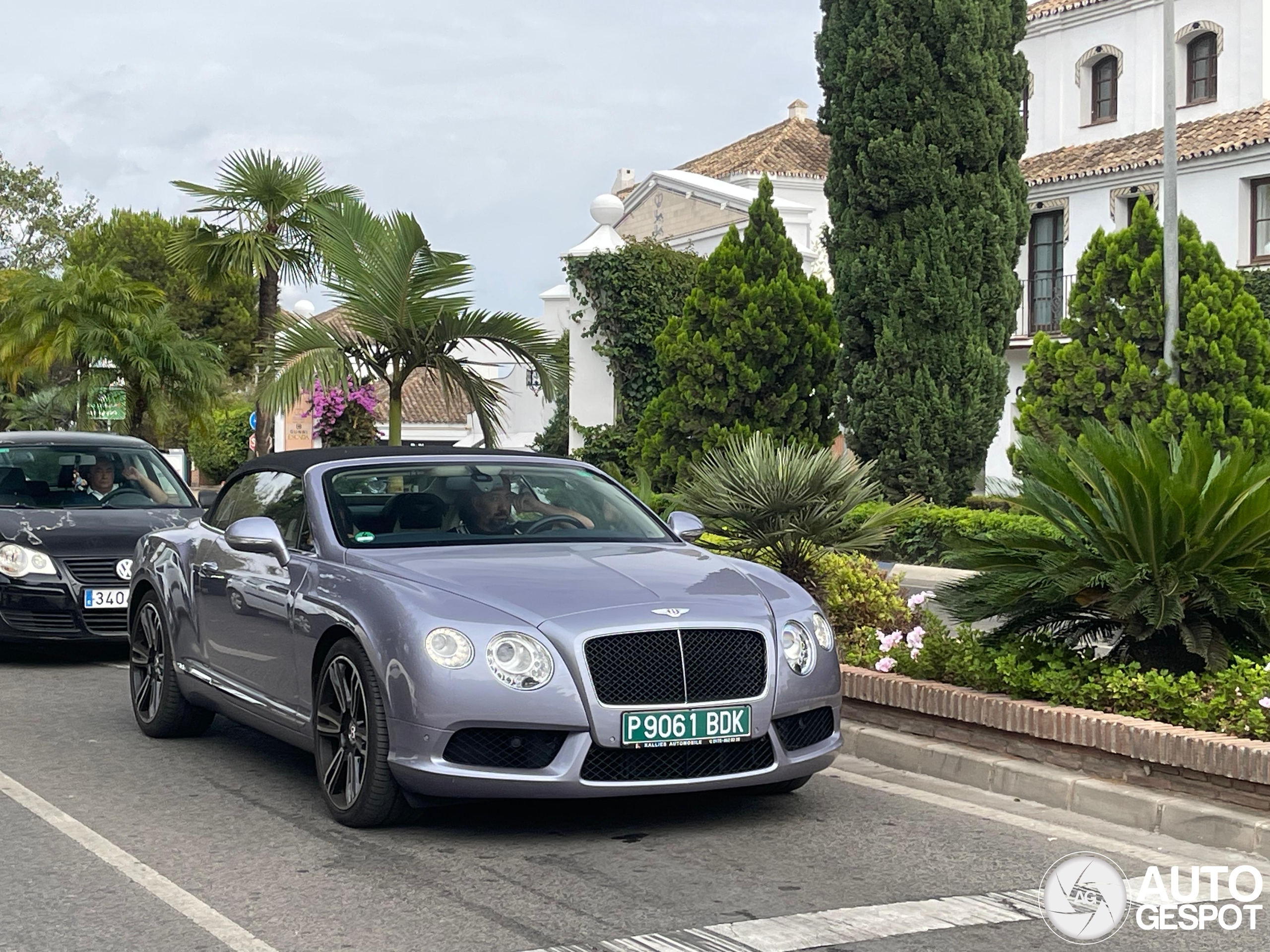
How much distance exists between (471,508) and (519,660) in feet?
5.13

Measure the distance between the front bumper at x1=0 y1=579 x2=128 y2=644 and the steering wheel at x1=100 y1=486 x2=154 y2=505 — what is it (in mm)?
1306

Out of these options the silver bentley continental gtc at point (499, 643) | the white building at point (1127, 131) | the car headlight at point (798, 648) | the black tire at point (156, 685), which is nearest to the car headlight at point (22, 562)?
the black tire at point (156, 685)

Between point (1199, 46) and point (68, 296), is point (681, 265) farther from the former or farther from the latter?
point (1199, 46)

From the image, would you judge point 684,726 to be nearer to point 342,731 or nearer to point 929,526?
point 342,731

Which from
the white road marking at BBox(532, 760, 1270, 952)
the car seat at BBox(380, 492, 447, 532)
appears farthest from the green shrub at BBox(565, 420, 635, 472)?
the white road marking at BBox(532, 760, 1270, 952)

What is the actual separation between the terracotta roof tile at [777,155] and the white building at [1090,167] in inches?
16.1

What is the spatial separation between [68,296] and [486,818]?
71.1 feet

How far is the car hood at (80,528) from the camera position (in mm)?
11414

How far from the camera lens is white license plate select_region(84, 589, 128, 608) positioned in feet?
36.9

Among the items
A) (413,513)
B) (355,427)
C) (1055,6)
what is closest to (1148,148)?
(1055,6)

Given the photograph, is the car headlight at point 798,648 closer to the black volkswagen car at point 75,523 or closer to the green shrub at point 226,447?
the black volkswagen car at point 75,523

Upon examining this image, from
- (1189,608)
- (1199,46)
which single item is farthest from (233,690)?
(1199,46)

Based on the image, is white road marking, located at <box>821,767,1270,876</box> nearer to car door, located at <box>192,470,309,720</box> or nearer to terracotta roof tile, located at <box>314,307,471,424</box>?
car door, located at <box>192,470,309,720</box>

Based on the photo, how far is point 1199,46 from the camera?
119ft
